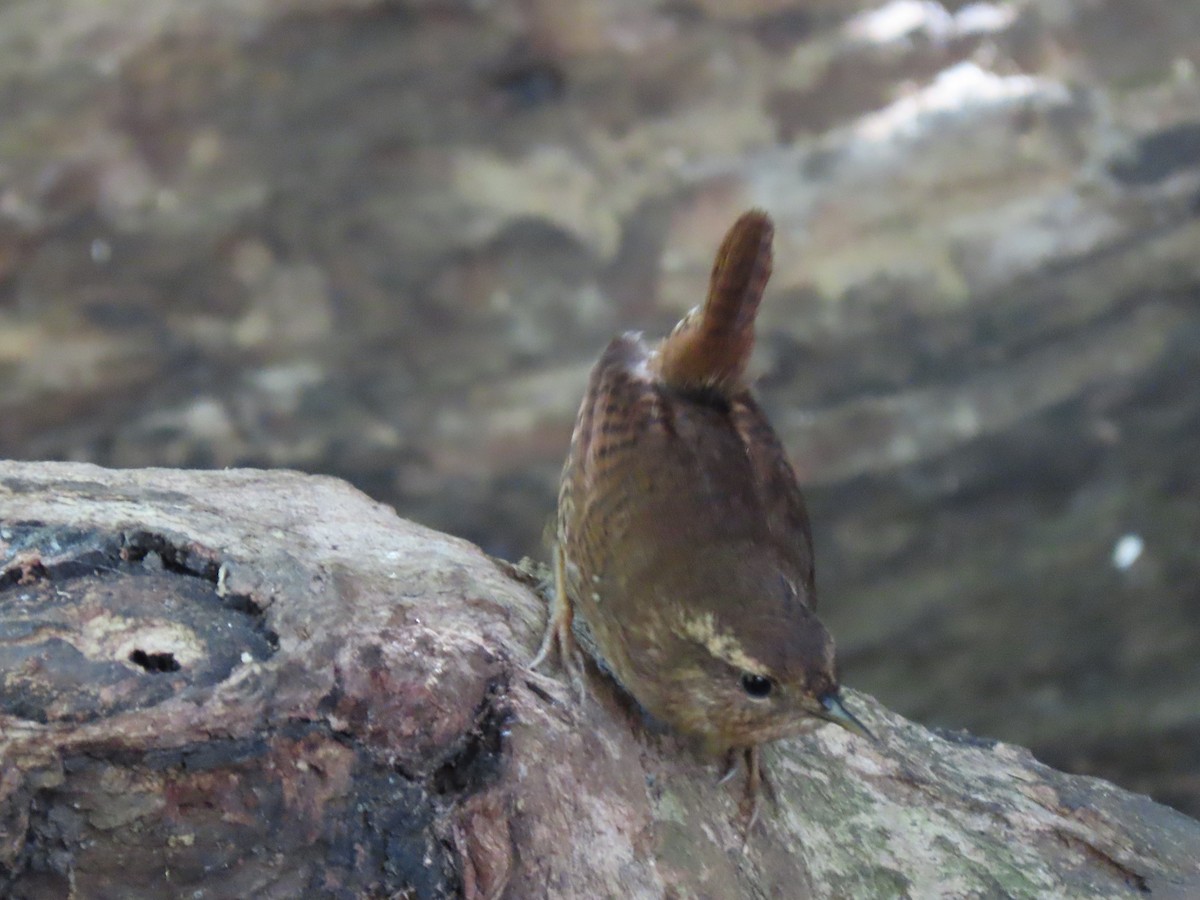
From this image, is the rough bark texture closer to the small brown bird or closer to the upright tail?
the small brown bird

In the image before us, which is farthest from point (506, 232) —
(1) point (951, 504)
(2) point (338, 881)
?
(2) point (338, 881)

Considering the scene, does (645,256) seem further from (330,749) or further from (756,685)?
(330,749)

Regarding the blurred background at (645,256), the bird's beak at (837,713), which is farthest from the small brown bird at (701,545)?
the blurred background at (645,256)

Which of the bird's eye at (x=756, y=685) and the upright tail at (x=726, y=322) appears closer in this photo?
the bird's eye at (x=756, y=685)

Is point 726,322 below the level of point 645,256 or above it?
below

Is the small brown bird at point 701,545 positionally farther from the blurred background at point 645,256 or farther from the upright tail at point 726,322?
the blurred background at point 645,256

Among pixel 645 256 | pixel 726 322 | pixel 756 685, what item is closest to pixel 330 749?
pixel 756 685

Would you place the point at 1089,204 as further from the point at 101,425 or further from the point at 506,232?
the point at 101,425

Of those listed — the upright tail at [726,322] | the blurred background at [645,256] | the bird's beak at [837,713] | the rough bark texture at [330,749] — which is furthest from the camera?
the blurred background at [645,256]
